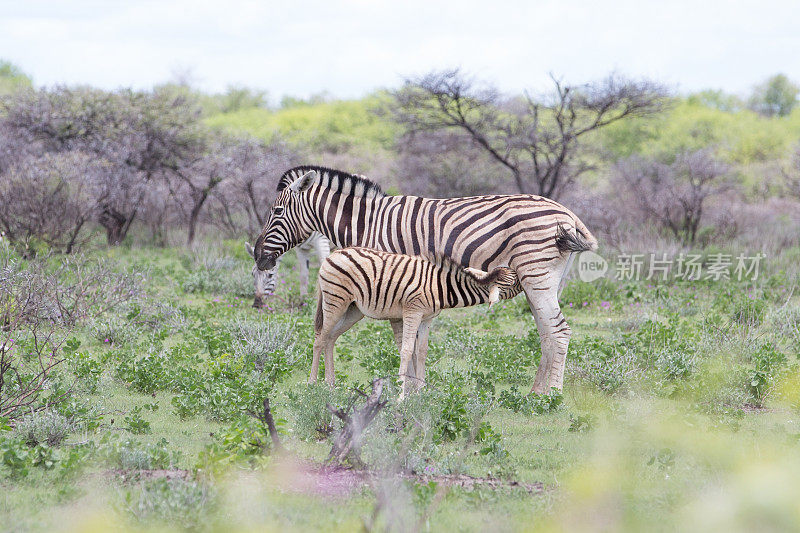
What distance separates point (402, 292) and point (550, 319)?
1527 mm

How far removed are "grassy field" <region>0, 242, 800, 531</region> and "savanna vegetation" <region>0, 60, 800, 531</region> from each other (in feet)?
0.08

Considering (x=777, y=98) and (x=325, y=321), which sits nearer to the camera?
(x=325, y=321)

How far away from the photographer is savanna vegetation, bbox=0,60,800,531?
433cm

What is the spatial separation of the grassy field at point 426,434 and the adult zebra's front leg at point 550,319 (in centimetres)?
38

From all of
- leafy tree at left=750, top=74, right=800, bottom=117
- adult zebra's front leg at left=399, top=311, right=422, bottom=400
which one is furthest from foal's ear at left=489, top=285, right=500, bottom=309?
leafy tree at left=750, top=74, right=800, bottom=117

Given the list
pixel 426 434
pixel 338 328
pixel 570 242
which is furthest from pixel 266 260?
pixel 426 434

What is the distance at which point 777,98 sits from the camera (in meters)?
61.4

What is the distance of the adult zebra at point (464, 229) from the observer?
295 inches

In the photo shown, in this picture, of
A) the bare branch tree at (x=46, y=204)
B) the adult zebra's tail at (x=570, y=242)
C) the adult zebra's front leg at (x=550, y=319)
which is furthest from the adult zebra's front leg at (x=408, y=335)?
the bare branch tree at (x=46, y=204)

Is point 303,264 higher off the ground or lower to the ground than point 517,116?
lower

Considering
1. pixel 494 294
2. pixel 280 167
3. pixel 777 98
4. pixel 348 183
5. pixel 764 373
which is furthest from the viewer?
pixel 777 98

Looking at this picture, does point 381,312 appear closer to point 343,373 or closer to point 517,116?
point 343,373

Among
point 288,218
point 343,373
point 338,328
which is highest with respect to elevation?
point 288,218

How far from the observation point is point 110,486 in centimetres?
475
